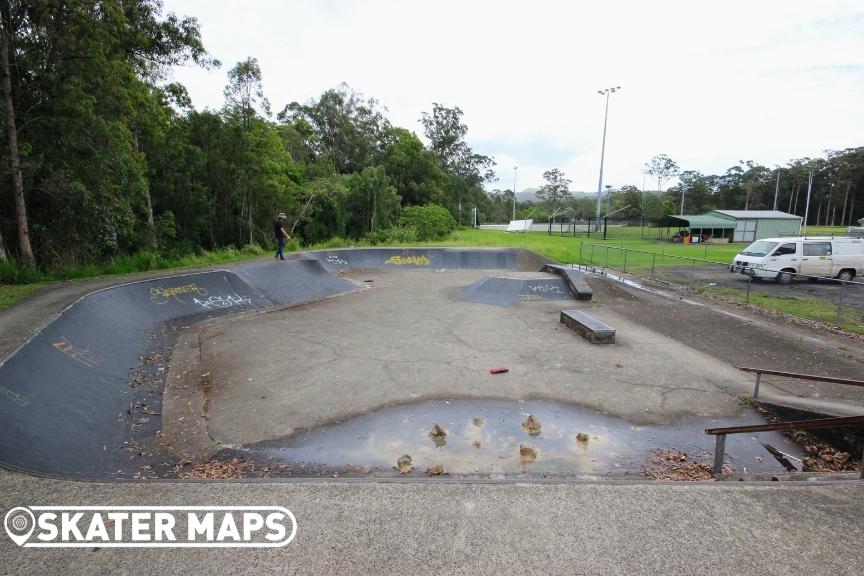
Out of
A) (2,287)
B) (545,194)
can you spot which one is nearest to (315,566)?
(2,287)

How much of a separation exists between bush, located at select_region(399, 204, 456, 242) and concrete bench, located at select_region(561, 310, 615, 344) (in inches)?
892

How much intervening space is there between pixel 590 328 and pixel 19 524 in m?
9.11

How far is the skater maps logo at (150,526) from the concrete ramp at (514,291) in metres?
11.2

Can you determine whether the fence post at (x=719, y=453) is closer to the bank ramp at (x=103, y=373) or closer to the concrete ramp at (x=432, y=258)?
the bank ramp at (x=103, y=373)

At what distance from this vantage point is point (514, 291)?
1425 cm

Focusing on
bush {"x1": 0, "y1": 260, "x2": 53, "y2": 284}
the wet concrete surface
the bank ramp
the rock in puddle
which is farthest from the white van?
bush {"x1": 0, "y1": 260, "x2": 53, "y2": 284}

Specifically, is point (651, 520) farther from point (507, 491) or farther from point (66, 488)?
point (66, 488)

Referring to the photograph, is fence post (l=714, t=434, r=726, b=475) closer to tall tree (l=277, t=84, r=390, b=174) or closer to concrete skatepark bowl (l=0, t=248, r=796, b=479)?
concrete skatepark bowl (l=0, t=248, r=796, b=479)

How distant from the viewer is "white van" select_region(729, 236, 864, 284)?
15867 mm

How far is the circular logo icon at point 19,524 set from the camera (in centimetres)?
269

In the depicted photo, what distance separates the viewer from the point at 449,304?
13531mm

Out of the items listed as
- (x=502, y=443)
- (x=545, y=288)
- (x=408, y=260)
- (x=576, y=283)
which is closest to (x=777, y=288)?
(x=576, y=283)

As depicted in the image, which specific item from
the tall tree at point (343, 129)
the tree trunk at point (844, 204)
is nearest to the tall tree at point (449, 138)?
the tall tree at point (343, 129)

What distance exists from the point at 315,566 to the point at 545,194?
316ft
